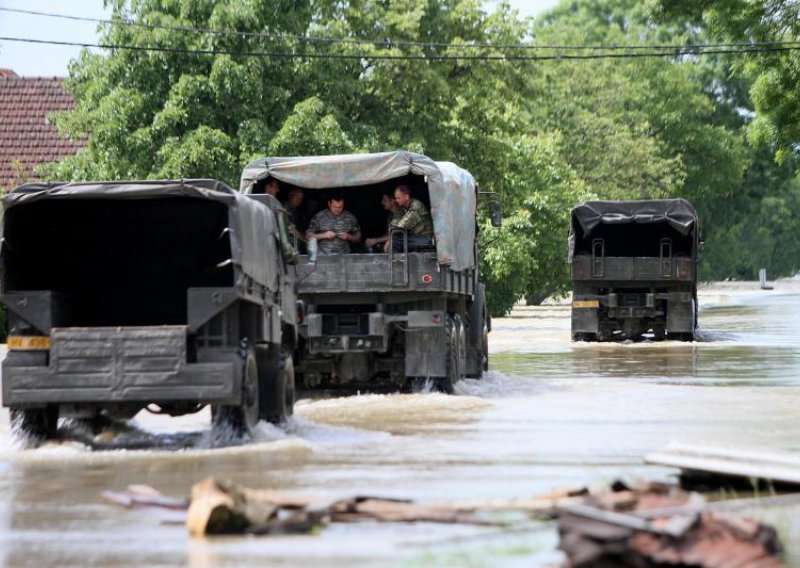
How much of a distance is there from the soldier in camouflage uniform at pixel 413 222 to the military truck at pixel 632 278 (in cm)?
1518

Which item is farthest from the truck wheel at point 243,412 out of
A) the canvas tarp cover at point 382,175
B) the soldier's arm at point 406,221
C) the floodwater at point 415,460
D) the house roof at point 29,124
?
the house roof at point 29,124

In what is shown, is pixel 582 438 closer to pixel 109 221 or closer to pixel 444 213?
pixel 109 221

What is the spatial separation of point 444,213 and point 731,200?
84105 mm

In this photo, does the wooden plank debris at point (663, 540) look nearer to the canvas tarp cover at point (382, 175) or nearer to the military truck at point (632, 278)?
the canvas tarp cover at point (382, 175)

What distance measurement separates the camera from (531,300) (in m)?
68.6

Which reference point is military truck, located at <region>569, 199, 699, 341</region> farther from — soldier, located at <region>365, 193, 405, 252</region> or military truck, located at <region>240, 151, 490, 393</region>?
soldier, located at <region>365, 193, 405, 252</region>

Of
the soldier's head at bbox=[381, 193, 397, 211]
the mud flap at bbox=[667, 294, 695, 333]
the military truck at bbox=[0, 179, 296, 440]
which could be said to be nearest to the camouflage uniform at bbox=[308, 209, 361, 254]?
the soldier's head at bbox=[381, 193, 397, 211]

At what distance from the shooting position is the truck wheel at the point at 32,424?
14281 mm

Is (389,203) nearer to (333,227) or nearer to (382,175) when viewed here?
(382,175)

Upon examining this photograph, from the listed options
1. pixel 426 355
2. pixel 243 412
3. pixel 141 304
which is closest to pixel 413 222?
pixel 426 355

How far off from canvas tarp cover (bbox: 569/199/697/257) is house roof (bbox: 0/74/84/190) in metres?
18.6

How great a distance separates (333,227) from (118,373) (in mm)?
7302

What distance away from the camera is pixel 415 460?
13148 mm

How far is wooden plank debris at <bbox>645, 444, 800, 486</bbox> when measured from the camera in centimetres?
1093
